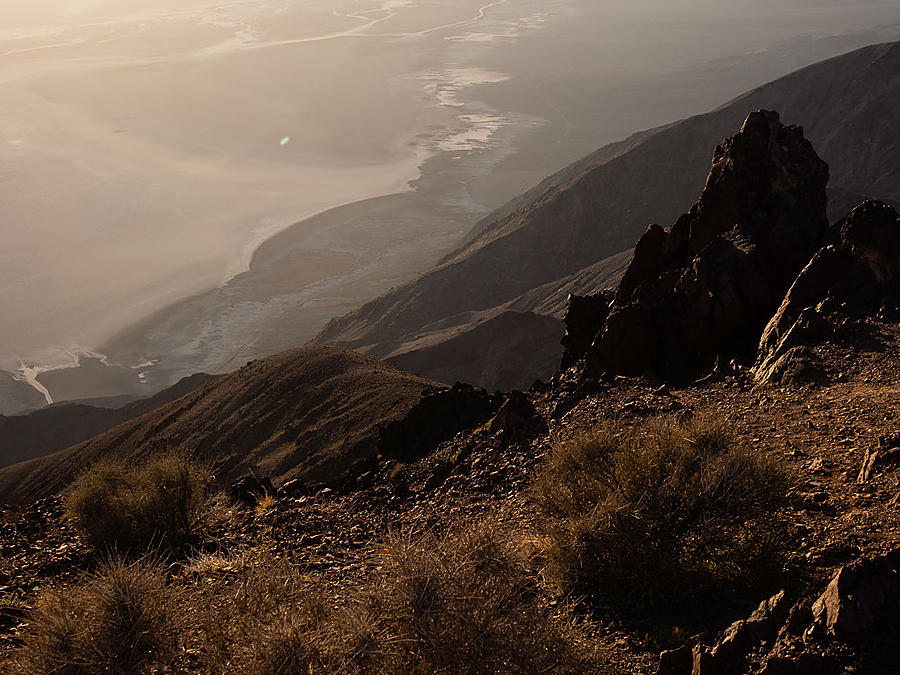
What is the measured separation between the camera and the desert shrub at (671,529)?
19.8 feet

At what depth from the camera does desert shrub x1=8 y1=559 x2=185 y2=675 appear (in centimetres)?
520

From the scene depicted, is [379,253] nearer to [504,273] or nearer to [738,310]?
[504,273]

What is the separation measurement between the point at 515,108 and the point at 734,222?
14818 cm

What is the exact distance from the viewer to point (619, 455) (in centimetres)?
705

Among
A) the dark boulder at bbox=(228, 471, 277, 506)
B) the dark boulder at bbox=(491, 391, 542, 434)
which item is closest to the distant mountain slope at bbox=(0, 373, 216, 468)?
the dark boulder at bbox=(228, 471, 277, 506)

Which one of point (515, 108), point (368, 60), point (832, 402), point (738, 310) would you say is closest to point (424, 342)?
point (738, 310)

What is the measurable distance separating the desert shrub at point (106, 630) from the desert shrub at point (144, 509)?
4.15 m

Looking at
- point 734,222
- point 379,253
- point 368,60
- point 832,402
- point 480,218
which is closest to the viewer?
point 832,402

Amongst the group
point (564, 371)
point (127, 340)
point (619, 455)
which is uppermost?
point (619, 455)

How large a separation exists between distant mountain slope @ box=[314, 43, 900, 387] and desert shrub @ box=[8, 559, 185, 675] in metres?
52.1

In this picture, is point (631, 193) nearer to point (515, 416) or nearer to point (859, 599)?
point (515, 416)

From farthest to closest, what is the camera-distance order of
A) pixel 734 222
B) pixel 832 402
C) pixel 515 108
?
pixel 515 108 < pixel 734 222 < pixel 832 402

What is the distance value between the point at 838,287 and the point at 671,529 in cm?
799

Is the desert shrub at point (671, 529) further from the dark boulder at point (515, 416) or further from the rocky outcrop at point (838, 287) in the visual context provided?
the dark boulder at point (515, 416)
